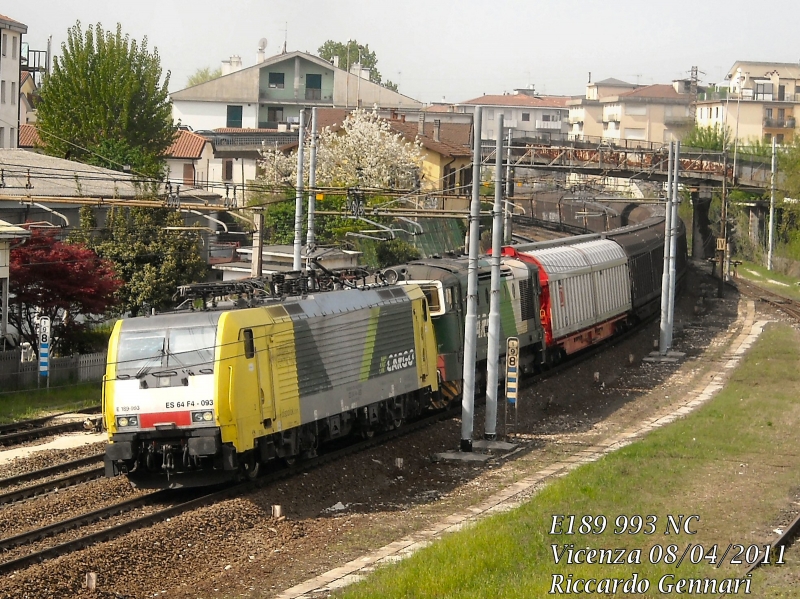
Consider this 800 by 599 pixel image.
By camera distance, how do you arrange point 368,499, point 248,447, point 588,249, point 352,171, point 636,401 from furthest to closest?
point 352,171 < point 588,249 < point 636,401 < point 368,499 < point 248,447

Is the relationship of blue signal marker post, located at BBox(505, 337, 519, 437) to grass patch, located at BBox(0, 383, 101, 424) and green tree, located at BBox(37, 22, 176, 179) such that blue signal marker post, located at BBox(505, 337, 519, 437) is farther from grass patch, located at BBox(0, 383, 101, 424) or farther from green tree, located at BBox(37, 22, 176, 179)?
green tree, located at BBox(37, 22, 176, 179)

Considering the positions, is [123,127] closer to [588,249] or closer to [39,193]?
[39,193]

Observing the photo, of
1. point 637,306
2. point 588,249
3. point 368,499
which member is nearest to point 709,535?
point 368,499

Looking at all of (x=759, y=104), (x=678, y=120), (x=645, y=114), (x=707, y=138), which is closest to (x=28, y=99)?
(x=707, y=138)

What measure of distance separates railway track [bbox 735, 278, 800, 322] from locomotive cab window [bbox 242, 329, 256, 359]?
112ft

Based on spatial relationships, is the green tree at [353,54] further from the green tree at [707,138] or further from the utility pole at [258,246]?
the utility pole at [258,246]

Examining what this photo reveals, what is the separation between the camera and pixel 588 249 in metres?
37.5

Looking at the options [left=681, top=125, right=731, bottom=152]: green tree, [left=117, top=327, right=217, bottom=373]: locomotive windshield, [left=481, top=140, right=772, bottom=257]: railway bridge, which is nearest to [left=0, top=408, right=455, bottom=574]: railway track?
[left=117, top=327, right=217, bottom=373]: locomotive windshield

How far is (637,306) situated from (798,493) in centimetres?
2552

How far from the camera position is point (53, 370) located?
30000 millimetres

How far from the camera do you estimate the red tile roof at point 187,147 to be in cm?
6969

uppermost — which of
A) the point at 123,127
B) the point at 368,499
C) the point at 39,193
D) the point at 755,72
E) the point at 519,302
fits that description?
the point at 755,72

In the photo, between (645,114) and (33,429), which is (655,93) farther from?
(33,429)

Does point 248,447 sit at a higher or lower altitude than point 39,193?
lower
